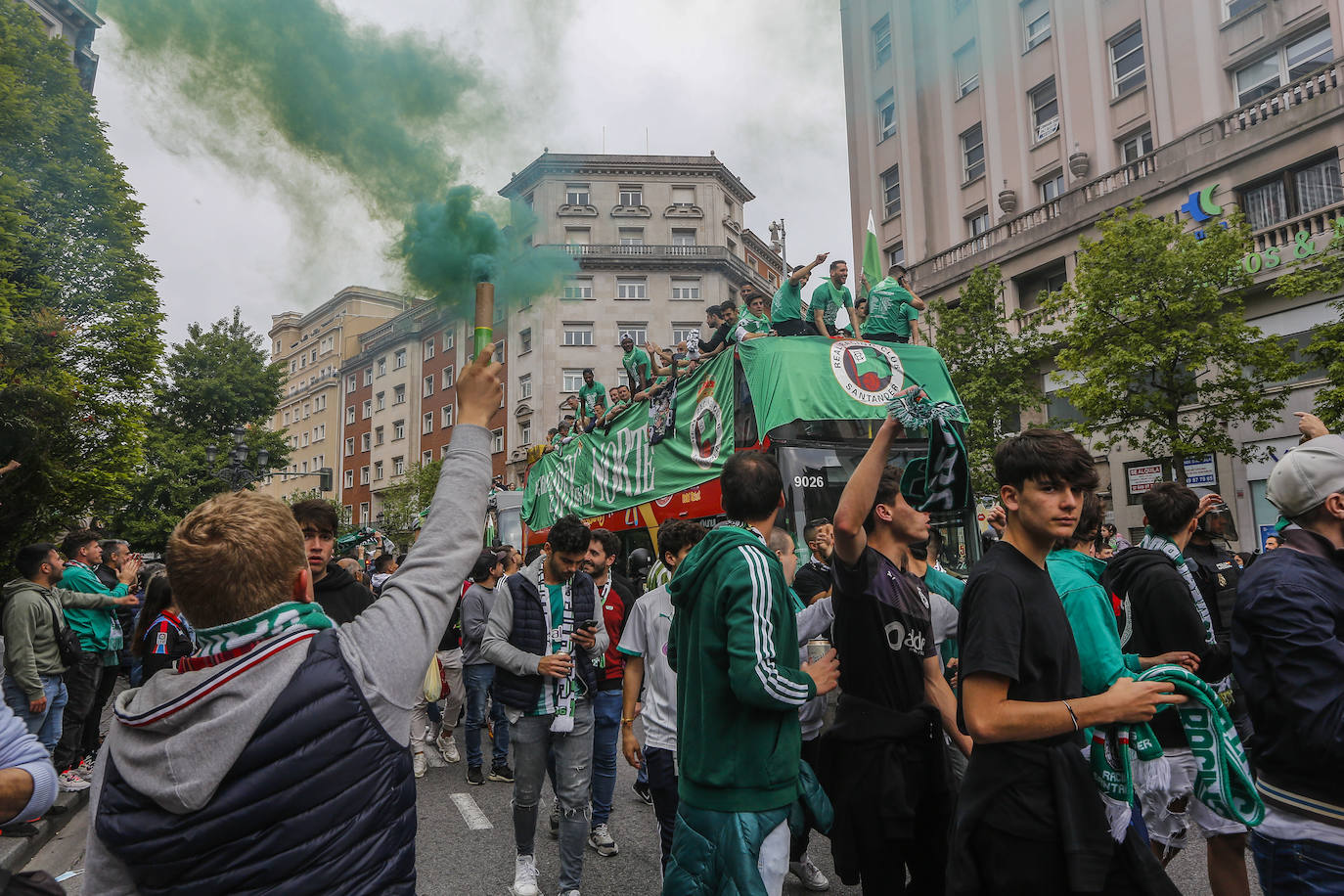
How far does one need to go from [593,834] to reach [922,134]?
30.7 meters

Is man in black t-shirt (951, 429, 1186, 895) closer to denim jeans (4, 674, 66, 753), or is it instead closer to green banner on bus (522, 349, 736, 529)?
green banner on bus (522, 349, 736, 529)

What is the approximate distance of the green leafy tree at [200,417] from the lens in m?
32.9

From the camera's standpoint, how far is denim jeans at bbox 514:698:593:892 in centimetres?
460

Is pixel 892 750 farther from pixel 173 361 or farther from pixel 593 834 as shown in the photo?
pixel 173 361

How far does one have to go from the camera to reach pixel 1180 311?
16562 mm

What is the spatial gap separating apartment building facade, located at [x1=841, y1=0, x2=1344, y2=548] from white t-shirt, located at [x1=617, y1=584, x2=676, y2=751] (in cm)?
1384

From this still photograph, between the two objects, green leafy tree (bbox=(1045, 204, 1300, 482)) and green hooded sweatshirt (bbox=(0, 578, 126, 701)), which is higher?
green leafy tree (bbox=(1045, 204, 1300, 482))

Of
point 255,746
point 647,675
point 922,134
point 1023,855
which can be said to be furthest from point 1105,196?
point 255,746

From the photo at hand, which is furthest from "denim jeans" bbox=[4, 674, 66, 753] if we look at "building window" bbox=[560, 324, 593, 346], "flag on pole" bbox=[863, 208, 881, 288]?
"building window" bbox=[560, 324, 593, 346]

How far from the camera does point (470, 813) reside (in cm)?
648

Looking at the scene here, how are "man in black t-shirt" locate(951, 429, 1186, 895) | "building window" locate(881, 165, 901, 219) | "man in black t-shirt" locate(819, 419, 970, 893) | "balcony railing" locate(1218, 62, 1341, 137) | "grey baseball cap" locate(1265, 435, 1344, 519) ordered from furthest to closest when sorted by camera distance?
"building window" locate(881, 165, 901, 219), "balcony railing" locate(1218, 62, 1341, 137), "man in black t-shirt" locate(819, 419, 970, 893), "grey baseball cap" locate(1265, 435, 1344, 519), "man in black t-shirt" locate(951, 429, 1186, 895)

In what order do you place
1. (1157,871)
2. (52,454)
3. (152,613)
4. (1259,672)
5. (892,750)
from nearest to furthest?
1. (1157,871)
2. (1259,672)
3. (892,750)
4. (152,613)
5. (52,454)

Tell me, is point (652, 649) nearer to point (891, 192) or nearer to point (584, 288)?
point (891, 192)

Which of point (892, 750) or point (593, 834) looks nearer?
point (892, 750)
